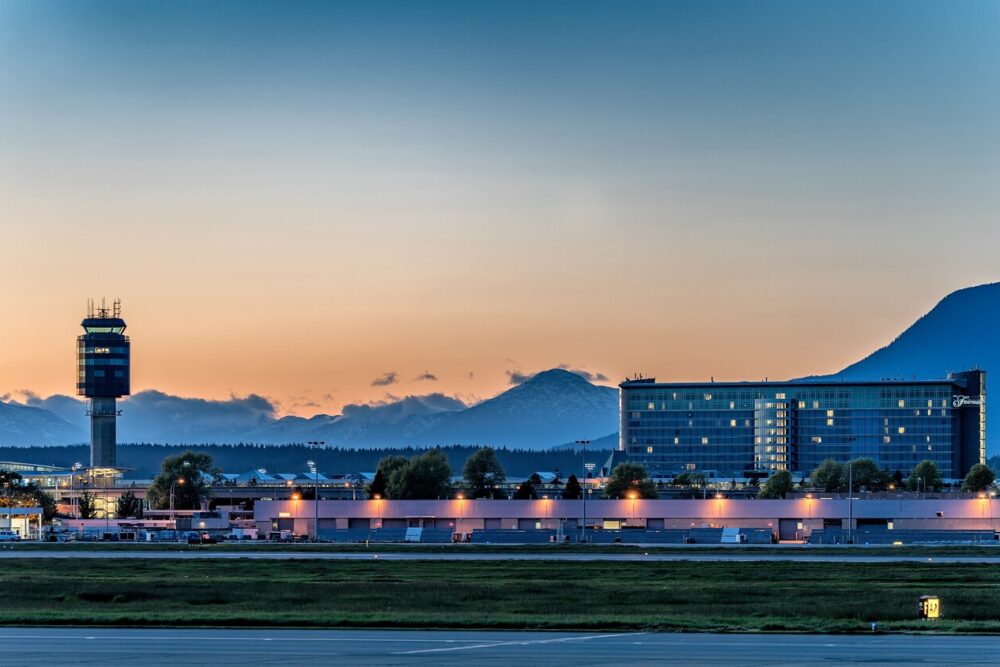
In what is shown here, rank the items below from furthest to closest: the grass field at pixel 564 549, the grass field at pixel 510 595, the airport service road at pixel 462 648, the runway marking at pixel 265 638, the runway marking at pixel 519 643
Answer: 1. the grass field at pixel 564 549
2. the grass field at pixel 510 595
3. the runway marking at pixel 265 638
4. the runway marking at pixel 519 643
5. the airport service road at pixel 462 648

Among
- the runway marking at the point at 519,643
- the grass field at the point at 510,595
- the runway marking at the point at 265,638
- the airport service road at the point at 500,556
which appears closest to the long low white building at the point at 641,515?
the airport service road at the point at 500,556

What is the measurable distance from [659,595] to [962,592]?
49.0 ft

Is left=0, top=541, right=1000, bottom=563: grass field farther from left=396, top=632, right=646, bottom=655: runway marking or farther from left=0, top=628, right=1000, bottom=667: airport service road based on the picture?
left=0, top=628, right=1000, bottom=667: airport service road

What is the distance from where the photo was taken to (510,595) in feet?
241

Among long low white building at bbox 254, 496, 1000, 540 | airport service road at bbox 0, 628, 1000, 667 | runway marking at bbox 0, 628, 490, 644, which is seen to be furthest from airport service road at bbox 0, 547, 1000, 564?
runway marking at bbox 0, 628, 490, 644

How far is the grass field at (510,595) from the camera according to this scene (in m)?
57.4

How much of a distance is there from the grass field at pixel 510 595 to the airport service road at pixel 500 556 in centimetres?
853

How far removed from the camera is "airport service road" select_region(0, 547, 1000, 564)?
11406 centimetres

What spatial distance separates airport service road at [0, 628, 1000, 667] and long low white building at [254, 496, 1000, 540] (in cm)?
12306

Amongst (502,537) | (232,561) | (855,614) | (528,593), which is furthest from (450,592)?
(502,537)

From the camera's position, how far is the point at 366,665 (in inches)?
1705

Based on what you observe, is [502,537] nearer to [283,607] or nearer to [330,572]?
[330,572]

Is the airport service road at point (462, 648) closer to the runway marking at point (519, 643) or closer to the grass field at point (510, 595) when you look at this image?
the runway marking at point (519, 643)

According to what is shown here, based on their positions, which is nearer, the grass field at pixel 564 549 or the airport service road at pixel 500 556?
the airport service road at pixel 500 556
